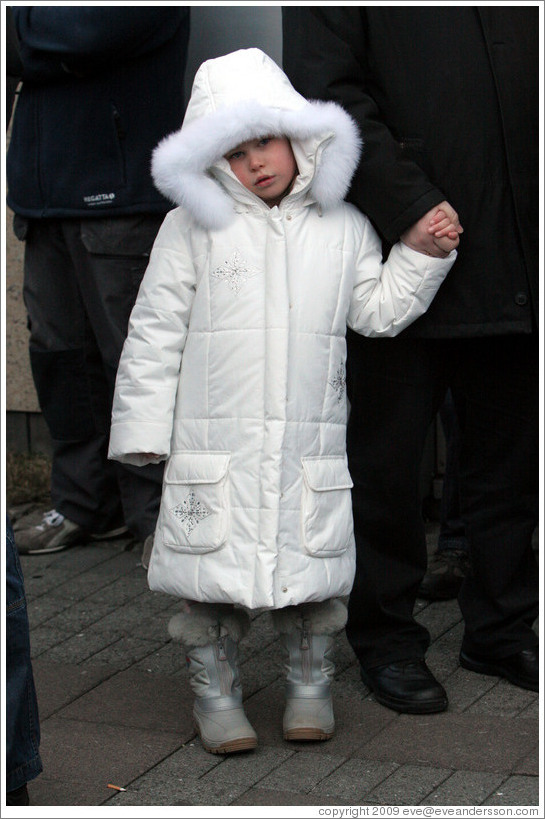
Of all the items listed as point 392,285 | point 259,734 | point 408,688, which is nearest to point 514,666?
point 408,688

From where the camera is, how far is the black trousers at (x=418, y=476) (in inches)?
142

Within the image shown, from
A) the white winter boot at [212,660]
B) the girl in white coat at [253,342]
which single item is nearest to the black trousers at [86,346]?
the girl in white coat at [253,342]

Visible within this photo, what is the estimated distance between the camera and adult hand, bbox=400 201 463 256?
334 centimetres

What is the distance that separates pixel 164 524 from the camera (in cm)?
336

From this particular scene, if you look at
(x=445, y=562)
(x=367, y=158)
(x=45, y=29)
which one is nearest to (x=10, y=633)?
(x=367, y=158)

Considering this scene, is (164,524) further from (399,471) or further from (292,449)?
(399,471)

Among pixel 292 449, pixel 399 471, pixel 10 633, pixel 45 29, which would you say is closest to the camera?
pixel 10 633

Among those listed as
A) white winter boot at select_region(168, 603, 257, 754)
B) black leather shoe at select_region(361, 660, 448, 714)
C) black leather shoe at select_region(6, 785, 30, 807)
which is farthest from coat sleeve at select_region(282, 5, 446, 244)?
black leather shoe at select_region(6, 785, 30, 807)

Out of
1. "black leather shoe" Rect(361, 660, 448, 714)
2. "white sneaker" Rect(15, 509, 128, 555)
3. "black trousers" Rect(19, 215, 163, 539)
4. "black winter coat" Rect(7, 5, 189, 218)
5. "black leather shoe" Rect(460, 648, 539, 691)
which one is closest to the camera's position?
"black leather shoe" Rect(361, 660, 448, 714)

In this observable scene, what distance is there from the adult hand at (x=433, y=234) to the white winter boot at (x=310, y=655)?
92 cm

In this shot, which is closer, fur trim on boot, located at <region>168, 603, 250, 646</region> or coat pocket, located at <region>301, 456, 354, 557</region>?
coat pocket, located at <region>301, 456, 354, 557</region>

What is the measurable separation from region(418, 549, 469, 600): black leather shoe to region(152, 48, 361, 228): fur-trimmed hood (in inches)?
59.9

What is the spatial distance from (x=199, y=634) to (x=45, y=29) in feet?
6.88

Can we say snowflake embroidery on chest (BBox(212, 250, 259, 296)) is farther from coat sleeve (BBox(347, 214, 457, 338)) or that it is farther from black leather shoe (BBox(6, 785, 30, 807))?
black leather shoe (BBox(6, 785, 30, 807))
